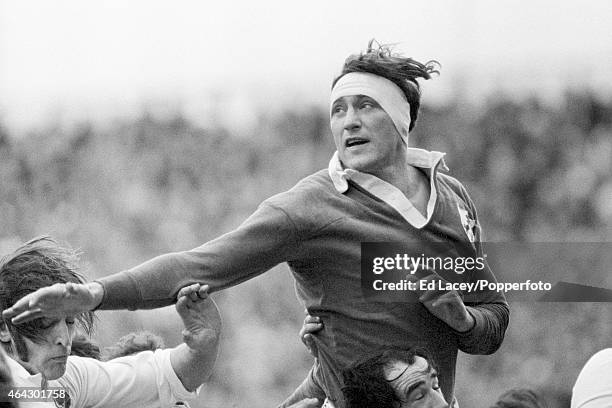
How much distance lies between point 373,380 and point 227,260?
0.33m

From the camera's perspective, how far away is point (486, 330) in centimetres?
203

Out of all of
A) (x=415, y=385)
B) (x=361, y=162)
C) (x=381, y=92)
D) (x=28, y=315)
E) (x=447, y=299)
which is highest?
(x=381, y=92)

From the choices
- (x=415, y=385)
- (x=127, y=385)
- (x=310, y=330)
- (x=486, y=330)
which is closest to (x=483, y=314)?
(x=486, y=330)

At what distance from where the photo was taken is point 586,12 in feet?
7.03

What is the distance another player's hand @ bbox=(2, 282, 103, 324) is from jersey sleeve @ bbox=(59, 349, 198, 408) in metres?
0.24

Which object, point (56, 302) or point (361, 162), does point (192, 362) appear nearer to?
point (56, 302)

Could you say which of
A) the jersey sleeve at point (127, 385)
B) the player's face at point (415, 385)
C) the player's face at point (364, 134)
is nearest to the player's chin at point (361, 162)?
the player's face at point (364, 134)

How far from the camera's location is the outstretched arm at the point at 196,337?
190 cm

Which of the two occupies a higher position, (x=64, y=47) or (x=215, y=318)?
(x=64, y=47)

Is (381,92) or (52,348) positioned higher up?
(381,92)

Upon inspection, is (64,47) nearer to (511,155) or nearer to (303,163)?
(303,163)

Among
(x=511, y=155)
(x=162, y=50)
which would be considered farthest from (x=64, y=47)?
(x=511, y=155)

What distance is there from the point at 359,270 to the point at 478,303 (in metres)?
0.25

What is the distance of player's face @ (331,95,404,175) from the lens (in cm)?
200
